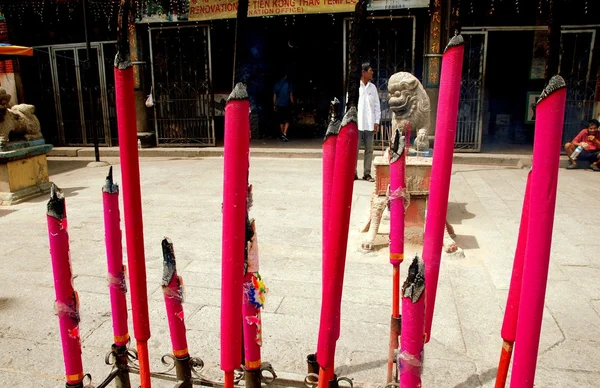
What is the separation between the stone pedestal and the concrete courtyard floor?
8.3 inches

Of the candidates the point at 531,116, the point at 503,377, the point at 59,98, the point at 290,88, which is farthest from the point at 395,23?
the point at 503,377

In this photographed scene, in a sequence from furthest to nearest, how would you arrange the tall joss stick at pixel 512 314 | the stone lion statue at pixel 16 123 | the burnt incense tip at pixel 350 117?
the stone lion statue at pixel 16 123
the tall joss stick at pixel 512 314
the burnt incense tip at pixel 350 117

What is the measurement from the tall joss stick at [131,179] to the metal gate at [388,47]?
7.85 m

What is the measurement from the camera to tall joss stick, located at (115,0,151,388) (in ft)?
3.11

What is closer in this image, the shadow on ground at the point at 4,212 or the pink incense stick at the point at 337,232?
the pink incense stick at the point at 337,232

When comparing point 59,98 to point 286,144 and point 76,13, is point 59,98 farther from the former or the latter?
point 286,144

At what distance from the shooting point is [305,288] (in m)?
3.46

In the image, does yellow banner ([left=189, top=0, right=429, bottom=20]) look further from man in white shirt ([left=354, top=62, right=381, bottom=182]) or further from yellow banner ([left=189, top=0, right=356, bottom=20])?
man in white shirt ([left=354, top=62, right=381, bottom=182])

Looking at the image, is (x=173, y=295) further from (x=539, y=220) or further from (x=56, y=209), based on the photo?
(x=539, y=220)

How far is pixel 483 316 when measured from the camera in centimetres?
303

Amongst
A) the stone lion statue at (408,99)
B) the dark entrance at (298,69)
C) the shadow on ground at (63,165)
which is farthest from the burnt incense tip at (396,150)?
the dark entrance at (298,69)

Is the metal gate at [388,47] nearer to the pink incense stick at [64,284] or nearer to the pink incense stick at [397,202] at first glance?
the pink incense stick at [397,202]

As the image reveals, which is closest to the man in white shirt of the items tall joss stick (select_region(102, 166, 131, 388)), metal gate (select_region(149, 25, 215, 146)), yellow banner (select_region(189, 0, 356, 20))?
yellow banner (select_region(189, 0, 356, 20))

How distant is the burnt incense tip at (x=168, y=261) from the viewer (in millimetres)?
1063
